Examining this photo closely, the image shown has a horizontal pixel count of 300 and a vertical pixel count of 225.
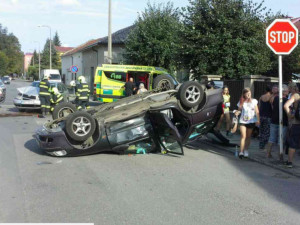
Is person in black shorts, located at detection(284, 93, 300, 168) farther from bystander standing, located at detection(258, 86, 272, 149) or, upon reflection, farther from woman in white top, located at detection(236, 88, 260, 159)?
bystander standing, located at detection(258, 86, 272, 149)

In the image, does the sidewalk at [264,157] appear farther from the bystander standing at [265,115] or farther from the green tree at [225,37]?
the green tree at [225,37]

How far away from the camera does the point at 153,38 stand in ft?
76.9

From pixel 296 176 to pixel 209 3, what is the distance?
33.1 ft

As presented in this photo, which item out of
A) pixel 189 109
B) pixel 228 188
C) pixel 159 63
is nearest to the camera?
pixel 228 188

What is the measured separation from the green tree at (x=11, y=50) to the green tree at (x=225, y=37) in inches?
4417

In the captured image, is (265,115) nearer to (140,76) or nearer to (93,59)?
(140,76)

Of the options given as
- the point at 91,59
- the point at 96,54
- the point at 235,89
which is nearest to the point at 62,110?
the point at 235,89

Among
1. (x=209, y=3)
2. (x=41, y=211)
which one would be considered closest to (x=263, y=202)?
(x=41, y=211)

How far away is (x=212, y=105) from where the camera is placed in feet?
27.7

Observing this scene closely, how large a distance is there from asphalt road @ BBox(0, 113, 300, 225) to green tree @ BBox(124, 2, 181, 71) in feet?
51.1

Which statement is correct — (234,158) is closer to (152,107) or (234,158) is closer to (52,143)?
(152,107)

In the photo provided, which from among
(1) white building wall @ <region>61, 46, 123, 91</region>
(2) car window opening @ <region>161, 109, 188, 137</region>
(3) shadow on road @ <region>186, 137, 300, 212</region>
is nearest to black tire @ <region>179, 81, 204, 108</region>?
(2) car window opening @ <region>161, 109, 188, 137</region>

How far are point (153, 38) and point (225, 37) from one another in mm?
9176

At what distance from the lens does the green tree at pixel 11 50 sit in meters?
122
